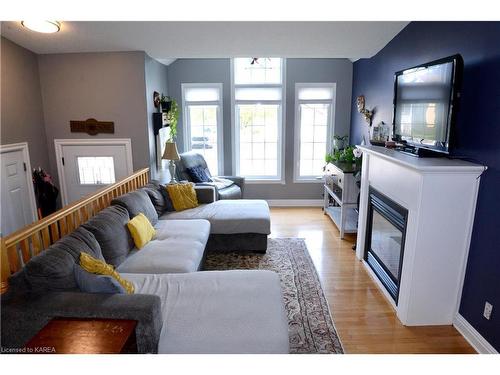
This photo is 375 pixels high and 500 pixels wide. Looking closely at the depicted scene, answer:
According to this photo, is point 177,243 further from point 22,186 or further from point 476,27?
point 476,27

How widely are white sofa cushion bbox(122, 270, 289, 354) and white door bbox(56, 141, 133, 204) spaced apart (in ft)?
7.85

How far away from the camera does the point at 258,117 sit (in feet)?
17.5

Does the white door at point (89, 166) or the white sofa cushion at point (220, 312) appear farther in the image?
the white door at point (89, 166)

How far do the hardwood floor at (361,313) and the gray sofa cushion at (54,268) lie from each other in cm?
181

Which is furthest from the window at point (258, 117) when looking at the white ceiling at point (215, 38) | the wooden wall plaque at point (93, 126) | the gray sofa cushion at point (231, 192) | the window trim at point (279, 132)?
the wooden wall plaque at point (93, 126)

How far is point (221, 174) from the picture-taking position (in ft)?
18.0

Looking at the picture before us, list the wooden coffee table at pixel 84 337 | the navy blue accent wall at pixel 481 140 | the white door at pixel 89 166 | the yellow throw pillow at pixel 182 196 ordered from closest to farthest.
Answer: the wooden coffee table at pixel 84 337 → the navy blue accent wall at pixel 481 140 → the yellow throw pillow at pixel 182 196 → the white door at pixel 89 166

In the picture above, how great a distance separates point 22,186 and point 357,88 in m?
4.79

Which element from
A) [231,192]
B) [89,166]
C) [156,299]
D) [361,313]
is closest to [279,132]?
[231,192]

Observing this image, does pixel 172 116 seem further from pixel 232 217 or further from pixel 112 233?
pixel 112 233

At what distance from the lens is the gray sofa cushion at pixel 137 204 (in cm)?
285

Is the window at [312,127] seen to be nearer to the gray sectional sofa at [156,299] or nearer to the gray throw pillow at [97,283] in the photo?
the gray sectional sofa at [156,299]

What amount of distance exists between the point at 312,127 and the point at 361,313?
347 cm

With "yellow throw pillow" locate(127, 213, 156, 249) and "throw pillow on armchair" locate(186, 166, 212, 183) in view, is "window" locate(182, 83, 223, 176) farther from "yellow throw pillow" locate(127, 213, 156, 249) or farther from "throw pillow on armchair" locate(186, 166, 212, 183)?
"yellow throw pillow" locate(127, 213, 156, 249)
